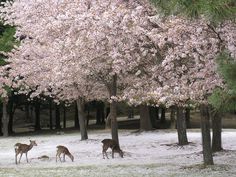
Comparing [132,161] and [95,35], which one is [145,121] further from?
[95,35]

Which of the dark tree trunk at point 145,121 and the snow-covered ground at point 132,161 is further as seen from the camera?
the dark tree trunk at point 145,121

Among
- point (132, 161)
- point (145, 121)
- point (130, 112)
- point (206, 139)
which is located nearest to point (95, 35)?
point (206, 139)

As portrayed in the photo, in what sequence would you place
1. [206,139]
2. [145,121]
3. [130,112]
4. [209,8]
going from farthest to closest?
[130,112]
[145,121]
[206,139]
[209,8]

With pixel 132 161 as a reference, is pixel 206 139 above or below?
above

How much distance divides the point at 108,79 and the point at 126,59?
7.99m

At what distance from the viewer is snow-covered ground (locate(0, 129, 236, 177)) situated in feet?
47.9

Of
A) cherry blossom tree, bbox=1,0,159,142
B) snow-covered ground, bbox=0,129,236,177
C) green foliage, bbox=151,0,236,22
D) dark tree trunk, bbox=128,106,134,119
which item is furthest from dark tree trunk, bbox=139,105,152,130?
green foliage, bbox=151,0,236,22

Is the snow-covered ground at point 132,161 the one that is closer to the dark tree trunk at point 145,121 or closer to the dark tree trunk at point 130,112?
the dark tree trunk at point 145,121

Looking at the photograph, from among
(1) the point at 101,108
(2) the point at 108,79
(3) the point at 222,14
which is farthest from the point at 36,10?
(1) the point at 101,108

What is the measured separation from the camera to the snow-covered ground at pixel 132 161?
1461cm

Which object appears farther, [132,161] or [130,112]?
[130,112]

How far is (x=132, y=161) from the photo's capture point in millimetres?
18156

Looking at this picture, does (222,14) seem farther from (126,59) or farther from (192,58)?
(126,59)

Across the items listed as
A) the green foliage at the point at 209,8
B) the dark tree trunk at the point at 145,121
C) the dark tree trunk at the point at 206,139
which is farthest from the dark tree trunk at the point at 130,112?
the green foliage at the point at 209,8
